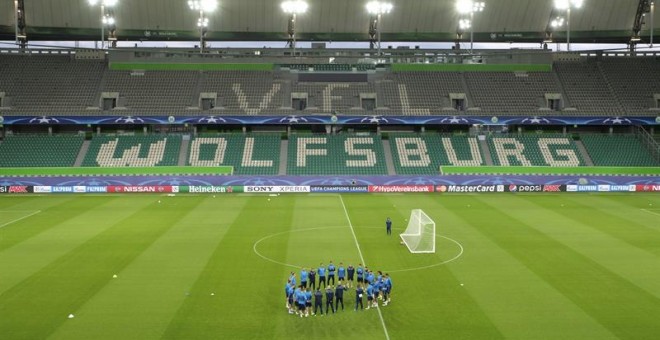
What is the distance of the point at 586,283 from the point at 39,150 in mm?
51822

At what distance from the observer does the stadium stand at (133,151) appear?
179ft

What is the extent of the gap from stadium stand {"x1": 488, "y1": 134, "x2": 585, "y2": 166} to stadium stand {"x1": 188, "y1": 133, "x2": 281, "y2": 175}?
22.5 meters

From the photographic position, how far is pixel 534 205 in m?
42.8

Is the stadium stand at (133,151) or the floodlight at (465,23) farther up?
the floodlight at (465,23)

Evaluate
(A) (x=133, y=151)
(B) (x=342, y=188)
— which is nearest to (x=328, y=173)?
(B) (x=342, y=188)

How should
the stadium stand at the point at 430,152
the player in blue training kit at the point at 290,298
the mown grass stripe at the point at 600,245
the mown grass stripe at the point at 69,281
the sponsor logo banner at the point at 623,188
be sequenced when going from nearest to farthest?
1. the mown grass stripe at the point at 69,281
2. the player in blue training kit at the point at 290,298
3. the mown grass stripe at the point at 600,245
4. the sponsor logo banner at the point at 623,188
5. the stadium stand at the point at 430,152

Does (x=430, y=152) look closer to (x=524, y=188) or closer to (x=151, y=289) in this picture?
(x=524, y=188)

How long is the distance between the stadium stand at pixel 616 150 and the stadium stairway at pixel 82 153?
50654 millimetres

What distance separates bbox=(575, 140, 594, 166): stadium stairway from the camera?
56.0 meters

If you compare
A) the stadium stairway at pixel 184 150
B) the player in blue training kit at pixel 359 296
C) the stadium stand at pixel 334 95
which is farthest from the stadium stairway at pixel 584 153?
the player in blue training kit at pixel 359 296

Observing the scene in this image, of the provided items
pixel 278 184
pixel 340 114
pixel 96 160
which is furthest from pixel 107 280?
pixel 340 114

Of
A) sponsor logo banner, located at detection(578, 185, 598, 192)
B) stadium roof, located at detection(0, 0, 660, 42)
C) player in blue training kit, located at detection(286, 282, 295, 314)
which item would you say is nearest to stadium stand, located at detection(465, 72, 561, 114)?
stadium roof, located at detection(0, 0, 660, 42)

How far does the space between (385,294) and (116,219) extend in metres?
22.9

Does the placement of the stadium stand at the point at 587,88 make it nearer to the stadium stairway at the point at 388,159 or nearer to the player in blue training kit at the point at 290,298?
the stadium stairway at the point at 388,159
